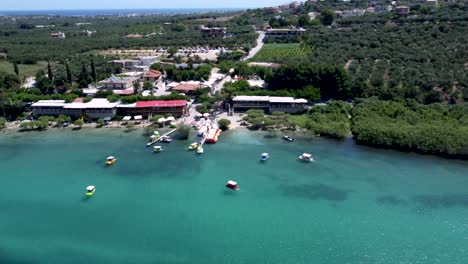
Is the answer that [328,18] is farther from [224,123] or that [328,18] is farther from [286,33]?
[224,123]

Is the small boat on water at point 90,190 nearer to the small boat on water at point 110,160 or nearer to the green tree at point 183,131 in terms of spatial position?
the small boat on water at point 110,160

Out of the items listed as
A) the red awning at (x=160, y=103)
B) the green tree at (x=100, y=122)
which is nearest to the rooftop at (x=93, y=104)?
the green tree at (x=100, y=122)

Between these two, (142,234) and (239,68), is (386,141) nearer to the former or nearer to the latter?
(142,234)

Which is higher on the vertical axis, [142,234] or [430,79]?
[430,79]

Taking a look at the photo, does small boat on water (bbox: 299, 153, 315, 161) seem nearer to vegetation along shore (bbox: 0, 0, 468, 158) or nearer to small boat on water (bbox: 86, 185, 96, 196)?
vegetation along shore (bbox: 0, 0, 468, 158)

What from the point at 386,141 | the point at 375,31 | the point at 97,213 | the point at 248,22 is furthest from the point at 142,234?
the point at 248,22

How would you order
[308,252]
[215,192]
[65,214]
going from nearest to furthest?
1. [308,252]
2. [65,214]
3. [215,192]

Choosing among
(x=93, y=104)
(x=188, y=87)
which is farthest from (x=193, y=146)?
(x=188, y=87)
